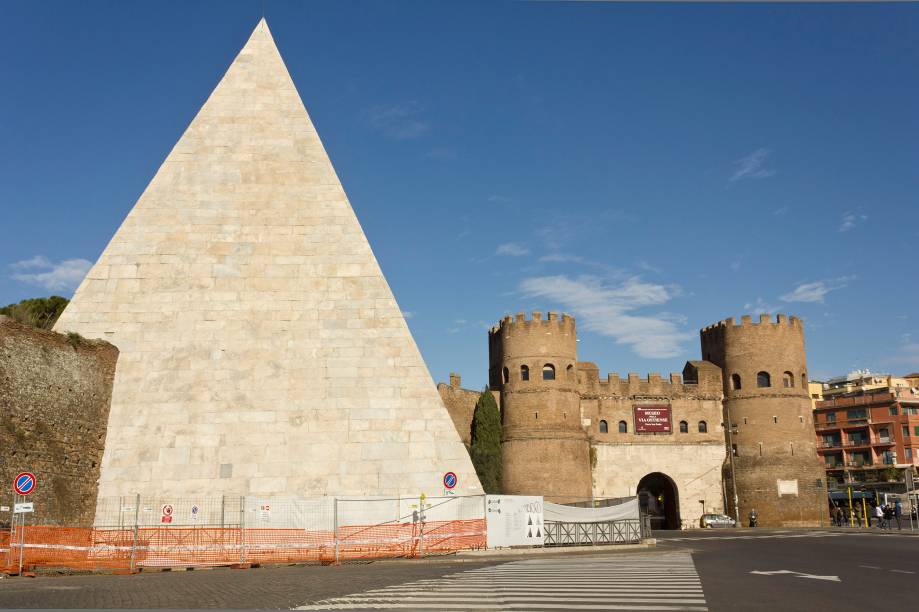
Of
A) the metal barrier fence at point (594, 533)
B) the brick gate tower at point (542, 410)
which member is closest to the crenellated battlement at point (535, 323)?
the brick gate tower at point (542, 410)

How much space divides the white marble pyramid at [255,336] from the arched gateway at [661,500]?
2656 centimetres

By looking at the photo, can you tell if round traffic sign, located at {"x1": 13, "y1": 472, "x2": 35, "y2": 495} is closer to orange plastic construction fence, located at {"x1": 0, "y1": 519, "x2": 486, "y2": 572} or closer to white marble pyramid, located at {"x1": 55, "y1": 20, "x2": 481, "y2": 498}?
orange plastic construction fence, located at {"x1": 0, "y1": 519, "x2": 486, "y2": 572}

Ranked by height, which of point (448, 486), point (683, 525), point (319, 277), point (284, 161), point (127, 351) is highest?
point (284, 161)

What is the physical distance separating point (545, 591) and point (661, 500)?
46872 millimetres

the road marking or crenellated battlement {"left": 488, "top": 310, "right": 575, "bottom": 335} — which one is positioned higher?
crenellated battlement {"left": 488, "top": 310, "right": 575, "bottom": 335}

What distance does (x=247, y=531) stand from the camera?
15.8m

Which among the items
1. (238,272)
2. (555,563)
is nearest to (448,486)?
(555,563)

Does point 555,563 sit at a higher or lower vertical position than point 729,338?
lower

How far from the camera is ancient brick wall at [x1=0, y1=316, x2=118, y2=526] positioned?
1513cm

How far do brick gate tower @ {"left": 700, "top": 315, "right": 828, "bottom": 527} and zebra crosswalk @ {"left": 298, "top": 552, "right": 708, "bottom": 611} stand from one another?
33053 mm

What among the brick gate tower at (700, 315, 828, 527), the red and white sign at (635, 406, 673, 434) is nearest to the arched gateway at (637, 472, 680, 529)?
the red and white sign at (635, 406, 673, 434)

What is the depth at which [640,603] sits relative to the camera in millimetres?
8805

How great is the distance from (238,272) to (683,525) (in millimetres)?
35437

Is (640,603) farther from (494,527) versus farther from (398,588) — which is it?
(494,527)
